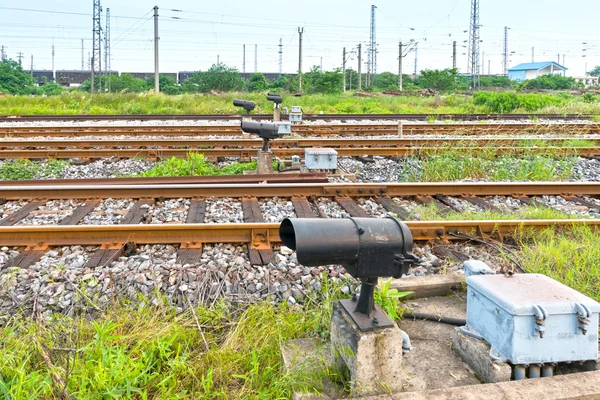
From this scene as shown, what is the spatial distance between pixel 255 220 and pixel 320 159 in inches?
113

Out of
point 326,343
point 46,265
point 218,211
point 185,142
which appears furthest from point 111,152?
point 326,343

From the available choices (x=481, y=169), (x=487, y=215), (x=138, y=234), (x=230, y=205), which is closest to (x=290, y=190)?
(x=230, y=205)

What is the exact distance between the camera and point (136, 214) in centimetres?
561

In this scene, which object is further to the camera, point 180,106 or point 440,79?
point 440,79

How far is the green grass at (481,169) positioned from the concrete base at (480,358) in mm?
5217

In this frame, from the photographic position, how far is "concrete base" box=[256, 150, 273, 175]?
26.5 feet

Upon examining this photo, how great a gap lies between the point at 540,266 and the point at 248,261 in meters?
2.48

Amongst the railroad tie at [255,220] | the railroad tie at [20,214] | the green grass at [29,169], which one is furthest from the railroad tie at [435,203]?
the green grass at [29,169]

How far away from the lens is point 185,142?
34.3ft

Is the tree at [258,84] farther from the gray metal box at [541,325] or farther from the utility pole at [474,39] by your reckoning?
the gray metal box at [541,325]

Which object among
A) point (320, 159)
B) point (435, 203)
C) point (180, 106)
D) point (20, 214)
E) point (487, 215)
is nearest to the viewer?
point (487, 215)

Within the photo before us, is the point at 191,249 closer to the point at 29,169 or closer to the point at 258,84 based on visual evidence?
the point at 29,169

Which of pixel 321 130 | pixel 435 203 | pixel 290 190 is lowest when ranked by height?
pixel 435 203

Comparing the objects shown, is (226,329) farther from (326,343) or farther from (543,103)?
(543,103)
